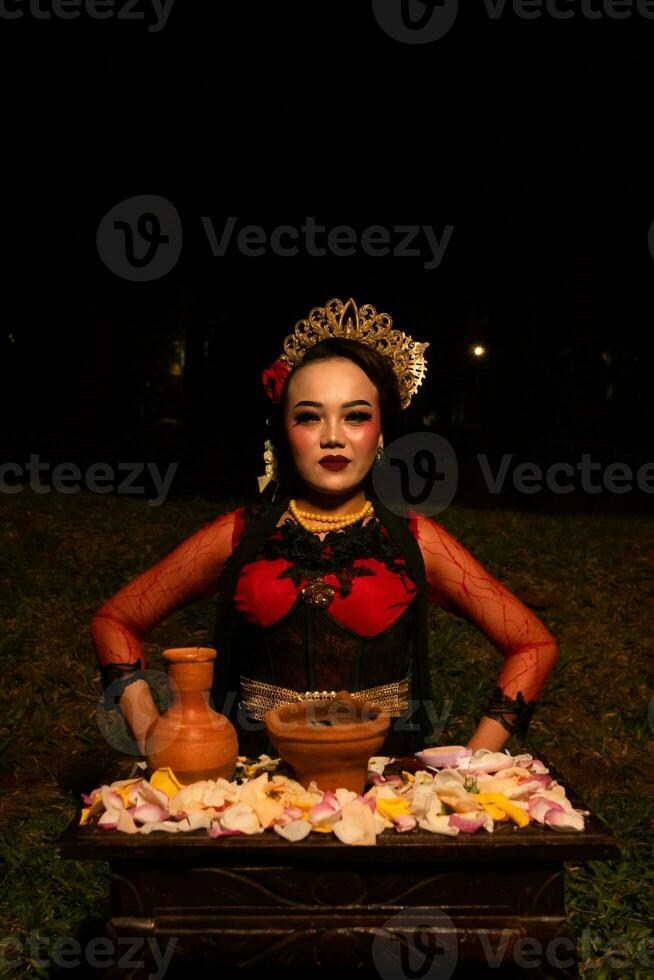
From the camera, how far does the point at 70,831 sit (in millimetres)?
2207

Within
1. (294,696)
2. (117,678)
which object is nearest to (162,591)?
(117,678)

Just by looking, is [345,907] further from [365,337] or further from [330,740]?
[365,337]

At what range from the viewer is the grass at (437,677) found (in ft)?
13.9

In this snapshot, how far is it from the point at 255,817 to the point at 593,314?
366 inches

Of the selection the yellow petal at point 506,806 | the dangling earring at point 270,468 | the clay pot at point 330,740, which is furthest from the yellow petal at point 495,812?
the dangling earring at point 270,468

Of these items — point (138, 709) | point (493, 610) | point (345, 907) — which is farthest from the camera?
point (493, 610)

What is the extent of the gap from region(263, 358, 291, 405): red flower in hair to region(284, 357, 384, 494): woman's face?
13 centimetres

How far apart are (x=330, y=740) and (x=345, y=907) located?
0.37 meters

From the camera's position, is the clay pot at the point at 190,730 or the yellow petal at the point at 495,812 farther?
the clay pot at the point at 190,730

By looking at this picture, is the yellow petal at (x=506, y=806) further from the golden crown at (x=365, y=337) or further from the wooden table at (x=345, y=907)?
the golden crown at (x=365, y=337)

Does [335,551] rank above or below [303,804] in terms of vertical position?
above

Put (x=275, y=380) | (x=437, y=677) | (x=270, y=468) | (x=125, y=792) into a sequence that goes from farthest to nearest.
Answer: (x=437, y=677) → (x=270, y=468) → (x=275, y=380) → (x=125, y=792)

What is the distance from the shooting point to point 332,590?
3.14 metres

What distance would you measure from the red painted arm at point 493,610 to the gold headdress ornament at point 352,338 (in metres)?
0.54
